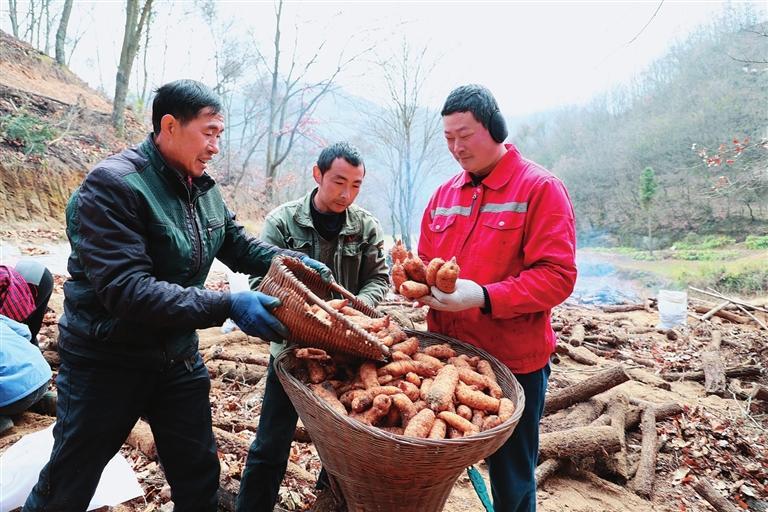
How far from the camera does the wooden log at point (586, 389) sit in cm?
388

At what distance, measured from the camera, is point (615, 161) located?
22.0 metres

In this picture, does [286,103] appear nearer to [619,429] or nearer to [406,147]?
[406,147]

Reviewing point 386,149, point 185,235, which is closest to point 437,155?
point 386,149

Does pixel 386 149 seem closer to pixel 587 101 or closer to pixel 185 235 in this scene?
pixel 185 235

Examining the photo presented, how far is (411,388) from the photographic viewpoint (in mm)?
1828

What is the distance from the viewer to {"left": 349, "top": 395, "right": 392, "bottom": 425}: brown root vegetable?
166 cm

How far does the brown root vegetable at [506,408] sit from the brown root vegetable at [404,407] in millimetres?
331

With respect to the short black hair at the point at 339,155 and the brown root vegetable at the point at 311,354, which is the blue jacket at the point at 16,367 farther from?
the short black hair at the point at 339,155

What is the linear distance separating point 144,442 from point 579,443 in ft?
10.5

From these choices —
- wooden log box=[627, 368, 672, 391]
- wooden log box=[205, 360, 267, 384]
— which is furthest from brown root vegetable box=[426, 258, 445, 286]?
wooden log box=[627, 368, 672, 391]

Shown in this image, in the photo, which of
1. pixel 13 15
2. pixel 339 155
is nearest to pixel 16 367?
pixel 339 155

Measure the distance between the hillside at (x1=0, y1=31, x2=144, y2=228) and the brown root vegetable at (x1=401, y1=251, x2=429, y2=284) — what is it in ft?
33.5

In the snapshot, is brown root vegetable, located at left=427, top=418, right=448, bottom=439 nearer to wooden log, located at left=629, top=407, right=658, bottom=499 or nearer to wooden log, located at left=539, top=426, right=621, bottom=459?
wooden log, located at left=539, top=426, right=621, bottom=459

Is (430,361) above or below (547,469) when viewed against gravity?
above
